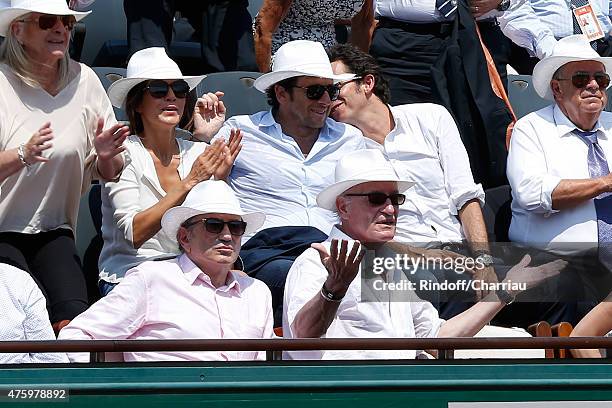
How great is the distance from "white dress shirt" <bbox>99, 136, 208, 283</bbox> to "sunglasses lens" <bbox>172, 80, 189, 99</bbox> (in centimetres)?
24

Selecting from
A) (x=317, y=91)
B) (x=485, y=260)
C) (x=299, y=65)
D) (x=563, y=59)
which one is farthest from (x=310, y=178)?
(x=485, y=260)

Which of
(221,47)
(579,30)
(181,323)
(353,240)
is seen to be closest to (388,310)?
(353,240)

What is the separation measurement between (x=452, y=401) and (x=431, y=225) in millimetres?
1570

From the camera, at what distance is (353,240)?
430cm

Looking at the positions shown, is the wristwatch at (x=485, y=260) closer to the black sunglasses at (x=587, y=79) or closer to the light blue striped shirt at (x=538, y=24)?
the black sunglasses at (x=587, y=79)

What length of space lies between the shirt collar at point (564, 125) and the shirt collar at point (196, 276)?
1.64 metres

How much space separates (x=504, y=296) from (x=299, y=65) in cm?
196

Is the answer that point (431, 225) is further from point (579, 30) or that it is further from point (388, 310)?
point (579, 30)

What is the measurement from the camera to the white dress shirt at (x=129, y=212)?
5262 millimetres

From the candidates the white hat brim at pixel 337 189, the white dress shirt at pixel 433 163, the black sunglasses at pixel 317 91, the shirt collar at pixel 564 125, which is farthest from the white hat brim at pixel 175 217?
the shirt collar at pixel 564 125

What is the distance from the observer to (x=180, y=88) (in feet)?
18.5

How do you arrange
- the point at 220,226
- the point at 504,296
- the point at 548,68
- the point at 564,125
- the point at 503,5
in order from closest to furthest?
the point at 504,296, the point at 220,226, the point at 564,125, the point at 548,68, the point at 503,5

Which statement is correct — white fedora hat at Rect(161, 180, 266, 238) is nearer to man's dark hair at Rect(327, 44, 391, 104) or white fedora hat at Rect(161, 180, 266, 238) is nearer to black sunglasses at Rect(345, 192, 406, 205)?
black sunglasses at Rect(345, 192, 406, 205)

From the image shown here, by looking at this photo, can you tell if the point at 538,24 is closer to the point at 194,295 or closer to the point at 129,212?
the point at 129,212
